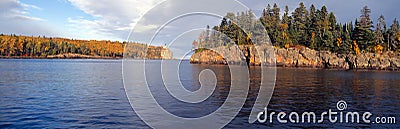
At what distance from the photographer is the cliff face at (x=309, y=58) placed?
12769 cm

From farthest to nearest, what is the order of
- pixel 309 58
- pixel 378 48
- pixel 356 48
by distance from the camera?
pixel 309 58, pixel 356 48, pixel 378 48

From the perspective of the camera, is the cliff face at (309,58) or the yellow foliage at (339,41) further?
the yellow foliage at (339,41)

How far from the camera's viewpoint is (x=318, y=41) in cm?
14812

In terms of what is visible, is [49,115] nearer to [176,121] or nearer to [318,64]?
[176,121]

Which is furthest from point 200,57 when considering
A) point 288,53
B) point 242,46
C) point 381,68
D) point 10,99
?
point 10,99

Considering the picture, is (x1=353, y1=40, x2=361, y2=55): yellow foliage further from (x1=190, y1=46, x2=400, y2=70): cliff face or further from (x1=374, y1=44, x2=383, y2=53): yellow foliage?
(x1=374, y1=44, x2=383, y2=53): yellow foliage

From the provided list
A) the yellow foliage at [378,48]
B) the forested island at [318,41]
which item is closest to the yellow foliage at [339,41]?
the forested island at [318,41]

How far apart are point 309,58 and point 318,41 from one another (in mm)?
12722

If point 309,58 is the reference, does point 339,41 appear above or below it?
above

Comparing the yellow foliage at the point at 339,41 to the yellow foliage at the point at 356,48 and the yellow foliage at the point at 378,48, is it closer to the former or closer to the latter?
the yellow foliage at the point at 356,48

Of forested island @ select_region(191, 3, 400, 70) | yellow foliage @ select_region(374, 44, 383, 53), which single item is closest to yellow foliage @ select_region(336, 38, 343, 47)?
forested island @ select_region(191, 3, 400, 70)

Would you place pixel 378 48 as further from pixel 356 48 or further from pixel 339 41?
pixel 339 41

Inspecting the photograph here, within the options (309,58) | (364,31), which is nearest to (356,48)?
(364,31)

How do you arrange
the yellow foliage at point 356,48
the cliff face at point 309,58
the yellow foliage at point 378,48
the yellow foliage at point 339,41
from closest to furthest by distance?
the cliff face at point 309,58, the yellow foliage at point 356,48, the yellow foliage at point 378,48, the yellow foliage at point 339,41
